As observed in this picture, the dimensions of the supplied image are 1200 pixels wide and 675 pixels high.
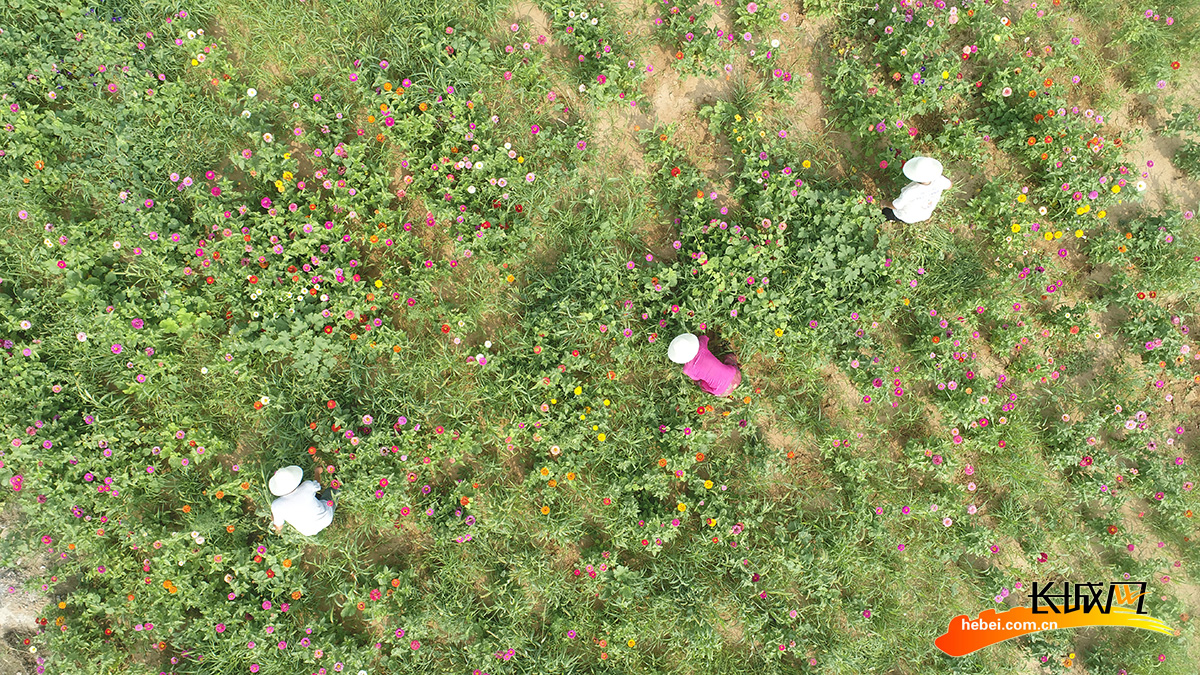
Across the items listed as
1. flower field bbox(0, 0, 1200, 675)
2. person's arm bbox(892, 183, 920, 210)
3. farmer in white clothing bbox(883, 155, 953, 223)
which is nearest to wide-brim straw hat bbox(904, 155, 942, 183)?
farmer in white clothing bbox(883, 155, 953, 223)

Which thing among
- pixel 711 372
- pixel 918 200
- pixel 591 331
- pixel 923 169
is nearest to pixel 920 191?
pixel 918 200

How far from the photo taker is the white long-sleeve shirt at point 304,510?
4.32m

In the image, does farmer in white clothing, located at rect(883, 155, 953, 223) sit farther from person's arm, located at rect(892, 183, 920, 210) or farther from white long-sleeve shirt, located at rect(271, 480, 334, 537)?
white long-sleeve shirt, located at rect(271, 480, 334, 537)

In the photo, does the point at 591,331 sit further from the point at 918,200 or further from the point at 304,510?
the point at 918,200

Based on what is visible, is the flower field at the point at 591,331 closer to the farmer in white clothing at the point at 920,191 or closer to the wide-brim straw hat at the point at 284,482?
the farmer in white clothing at the point at 920,191

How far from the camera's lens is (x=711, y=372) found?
15.0 ft

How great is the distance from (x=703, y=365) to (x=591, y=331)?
0.91 meters

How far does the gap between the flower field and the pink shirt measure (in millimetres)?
286

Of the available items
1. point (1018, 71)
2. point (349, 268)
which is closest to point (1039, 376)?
point (1018, 71)

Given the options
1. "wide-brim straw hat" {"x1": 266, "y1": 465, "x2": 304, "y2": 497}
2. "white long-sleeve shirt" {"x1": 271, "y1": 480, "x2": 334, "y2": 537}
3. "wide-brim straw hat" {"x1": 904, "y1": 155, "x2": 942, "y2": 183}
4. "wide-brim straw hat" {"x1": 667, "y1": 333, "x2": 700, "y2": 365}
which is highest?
"wide-brim straw hat" {"x1": 904, "y1": 155, "x2": 942, "y2": 183}

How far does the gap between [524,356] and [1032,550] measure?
4446 millimetres

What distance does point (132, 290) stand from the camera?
4645 millimetres

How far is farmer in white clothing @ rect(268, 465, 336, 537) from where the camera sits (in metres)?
4.31

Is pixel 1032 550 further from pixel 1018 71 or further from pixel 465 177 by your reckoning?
pixel 465 177
